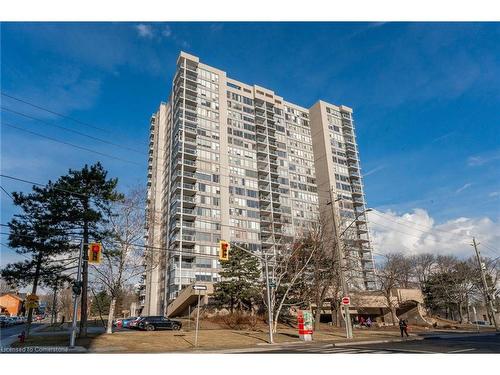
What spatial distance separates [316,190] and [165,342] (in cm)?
7428

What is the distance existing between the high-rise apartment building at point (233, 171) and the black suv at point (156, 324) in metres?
24.8

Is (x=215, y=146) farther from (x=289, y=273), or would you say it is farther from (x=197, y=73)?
(x=289, y=273)

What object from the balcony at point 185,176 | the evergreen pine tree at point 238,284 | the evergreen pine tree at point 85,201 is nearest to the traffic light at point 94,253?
the evergreen pine tree at point 85,201

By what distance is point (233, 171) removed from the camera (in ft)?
257

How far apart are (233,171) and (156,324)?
154ft

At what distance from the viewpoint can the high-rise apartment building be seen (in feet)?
222

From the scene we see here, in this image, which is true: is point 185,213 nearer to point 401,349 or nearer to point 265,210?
point 265,210

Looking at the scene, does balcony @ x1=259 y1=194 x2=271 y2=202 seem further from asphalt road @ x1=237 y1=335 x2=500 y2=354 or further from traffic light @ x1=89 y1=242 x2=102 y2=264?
traffic light @ x1=89 y1=242 x2=102 y2=264

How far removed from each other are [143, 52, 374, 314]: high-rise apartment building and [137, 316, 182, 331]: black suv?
24.8 meters

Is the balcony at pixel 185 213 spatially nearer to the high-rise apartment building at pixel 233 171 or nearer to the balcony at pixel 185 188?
the high-rise apartment building at pixel 233 171

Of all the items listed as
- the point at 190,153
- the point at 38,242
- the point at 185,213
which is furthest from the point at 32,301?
the point at 190,153

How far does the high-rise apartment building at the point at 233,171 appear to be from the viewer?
67.8m

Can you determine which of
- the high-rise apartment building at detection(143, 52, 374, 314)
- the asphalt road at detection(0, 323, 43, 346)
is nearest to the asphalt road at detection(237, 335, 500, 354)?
the asphalt road at detection(0, 323, 43, 346)

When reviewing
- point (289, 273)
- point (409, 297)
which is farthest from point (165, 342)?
point (409, 297)
